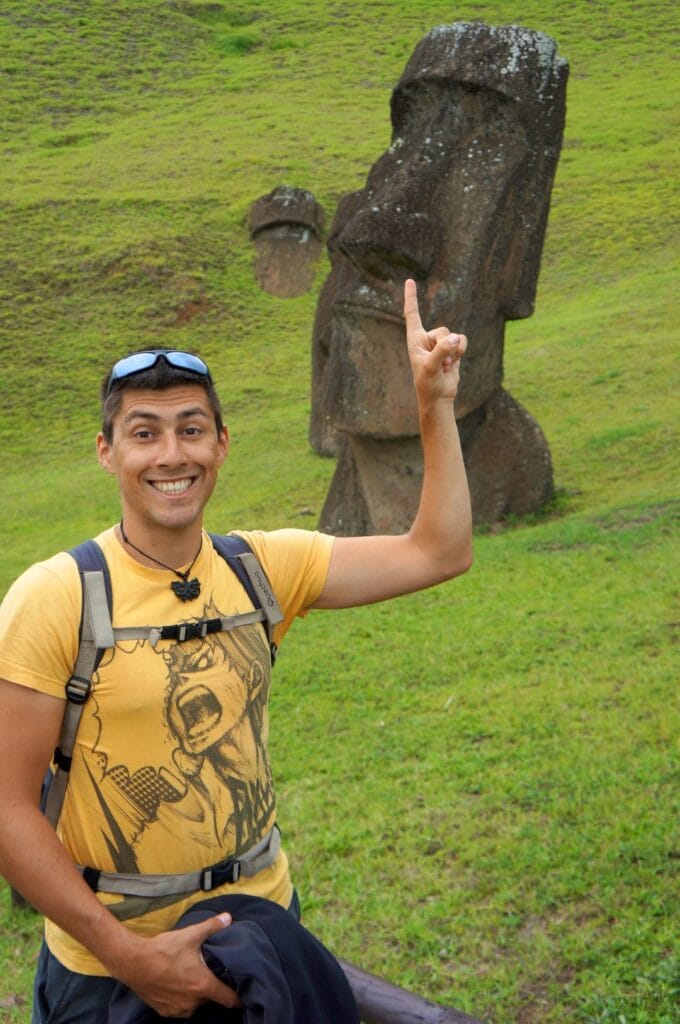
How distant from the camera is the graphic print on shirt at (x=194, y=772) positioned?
208 centimetres

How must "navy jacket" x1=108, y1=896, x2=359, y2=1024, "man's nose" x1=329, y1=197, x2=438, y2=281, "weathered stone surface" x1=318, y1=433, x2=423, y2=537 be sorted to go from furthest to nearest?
"weathered stone surface" x1=318, y1=433, x2=423, y2=537 < "man's nose" x1=329, y1=197, x2=438, y2=281 < "navy jacket" x1=108, y1=896, x2=359, y2=1024

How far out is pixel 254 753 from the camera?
222 cm

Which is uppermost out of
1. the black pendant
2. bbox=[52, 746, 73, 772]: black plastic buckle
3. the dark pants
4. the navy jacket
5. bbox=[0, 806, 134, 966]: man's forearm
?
the black pendant

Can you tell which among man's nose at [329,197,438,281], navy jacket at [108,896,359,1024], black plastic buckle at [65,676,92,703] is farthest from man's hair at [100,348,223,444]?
man's nose at [329,197,438,281]

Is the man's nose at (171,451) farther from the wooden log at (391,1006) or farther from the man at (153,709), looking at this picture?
the wooden log at (391,1006)

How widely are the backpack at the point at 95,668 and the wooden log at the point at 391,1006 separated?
538mm

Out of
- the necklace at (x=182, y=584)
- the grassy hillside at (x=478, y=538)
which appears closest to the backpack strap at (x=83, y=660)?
the necklace at (x=182, y=584)

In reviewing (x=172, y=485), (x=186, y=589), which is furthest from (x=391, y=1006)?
(x=172, y=485)

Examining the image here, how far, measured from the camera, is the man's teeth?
7.32ft

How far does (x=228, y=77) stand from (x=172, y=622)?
34.3 m

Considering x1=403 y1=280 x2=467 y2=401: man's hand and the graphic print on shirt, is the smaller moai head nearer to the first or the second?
x1=403 y1=280 x2=467 y2=401: man's hand

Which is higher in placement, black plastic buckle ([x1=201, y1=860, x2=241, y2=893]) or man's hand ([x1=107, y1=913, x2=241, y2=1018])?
black plastic buckle ([x1=201, y1=860, x2=241, y2=893])

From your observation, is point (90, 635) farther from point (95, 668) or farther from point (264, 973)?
point (264, 973)

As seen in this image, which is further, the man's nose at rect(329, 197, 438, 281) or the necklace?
the man's nose at rect(329, 197, 438, 281)
